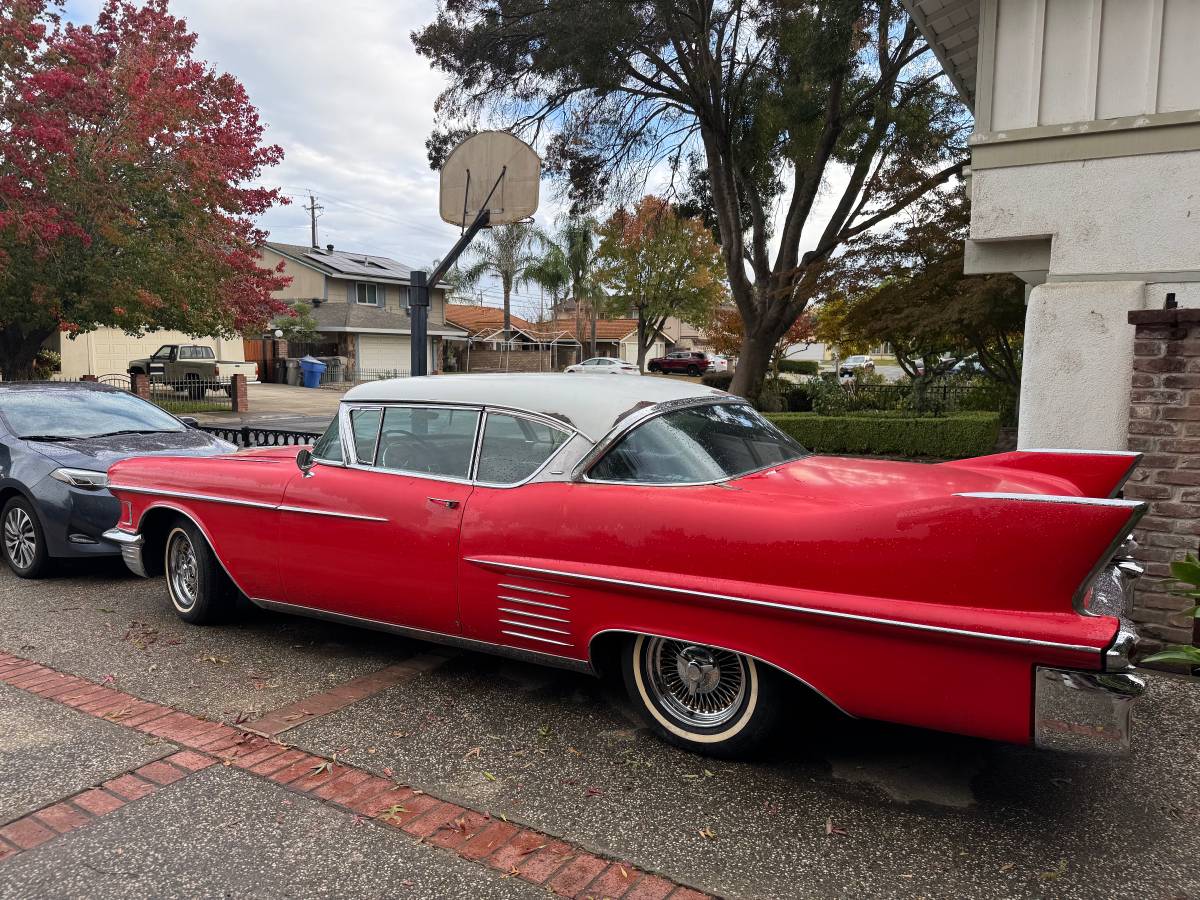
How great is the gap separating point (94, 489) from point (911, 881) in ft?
18.7

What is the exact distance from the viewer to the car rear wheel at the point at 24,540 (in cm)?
600

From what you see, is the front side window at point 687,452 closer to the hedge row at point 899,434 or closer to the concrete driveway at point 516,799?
the concrete driveway at point 516,799

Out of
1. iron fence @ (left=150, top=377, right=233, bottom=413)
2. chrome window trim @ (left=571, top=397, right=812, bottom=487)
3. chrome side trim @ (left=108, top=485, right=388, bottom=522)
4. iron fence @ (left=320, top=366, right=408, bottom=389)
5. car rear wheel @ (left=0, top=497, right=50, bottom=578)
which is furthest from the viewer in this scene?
iron fence @ (left=320, top=366, right=408, bottom=389)

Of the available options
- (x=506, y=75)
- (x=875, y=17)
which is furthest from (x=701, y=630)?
(x=506, y=75)

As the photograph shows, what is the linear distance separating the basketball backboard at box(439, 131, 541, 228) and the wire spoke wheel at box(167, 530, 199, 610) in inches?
172

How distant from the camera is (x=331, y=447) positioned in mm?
4461

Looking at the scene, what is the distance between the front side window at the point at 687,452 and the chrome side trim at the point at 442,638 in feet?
2.53

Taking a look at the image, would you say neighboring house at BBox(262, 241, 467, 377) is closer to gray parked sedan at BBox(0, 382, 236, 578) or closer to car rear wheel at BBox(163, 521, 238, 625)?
gray parked sedan at BBox(0, 382, 236, 578)

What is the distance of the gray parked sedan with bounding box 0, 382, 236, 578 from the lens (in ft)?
19.3

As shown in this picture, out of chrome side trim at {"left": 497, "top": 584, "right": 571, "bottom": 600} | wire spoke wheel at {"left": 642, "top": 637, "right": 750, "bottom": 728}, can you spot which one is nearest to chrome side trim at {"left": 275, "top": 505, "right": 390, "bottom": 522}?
chrome side trim at {"left": 497, "top": 584, "right": 571, "bottom": 600}

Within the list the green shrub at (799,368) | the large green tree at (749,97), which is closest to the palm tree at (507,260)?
the green shrub at (799,368)

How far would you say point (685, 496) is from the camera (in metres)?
3.24

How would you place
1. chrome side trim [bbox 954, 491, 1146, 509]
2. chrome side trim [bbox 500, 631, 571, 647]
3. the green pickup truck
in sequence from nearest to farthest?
1. chrome side trim [bbox 954, 491, 1146, 509]
2. chrome side trim [bbox 500, 631, 571, 647]
3. the green pickup truck

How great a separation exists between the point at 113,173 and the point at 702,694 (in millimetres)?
15828
